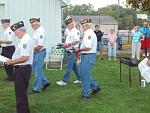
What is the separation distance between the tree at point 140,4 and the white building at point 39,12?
6.63 metres

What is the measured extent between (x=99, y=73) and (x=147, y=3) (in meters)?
10.0

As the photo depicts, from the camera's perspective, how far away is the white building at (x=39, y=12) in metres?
19.3

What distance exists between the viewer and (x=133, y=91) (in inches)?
493

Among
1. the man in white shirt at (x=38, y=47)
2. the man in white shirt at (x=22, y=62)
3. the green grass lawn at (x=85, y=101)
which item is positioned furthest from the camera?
the man in white shirt at (x=38, y=47)

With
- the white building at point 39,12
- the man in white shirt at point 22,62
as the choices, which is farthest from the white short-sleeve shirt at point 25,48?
the white building at point 39,12

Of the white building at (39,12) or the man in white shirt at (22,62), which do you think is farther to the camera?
the white building at (39,12)

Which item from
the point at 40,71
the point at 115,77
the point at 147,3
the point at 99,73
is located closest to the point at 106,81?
the point at 115,77

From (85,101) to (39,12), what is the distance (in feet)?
30.6

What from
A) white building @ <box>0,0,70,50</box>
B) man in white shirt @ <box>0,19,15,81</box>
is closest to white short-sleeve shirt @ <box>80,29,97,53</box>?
man in white shirt @ <box>0,19,15,81</box>

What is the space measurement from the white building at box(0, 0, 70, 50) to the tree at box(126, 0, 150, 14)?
21.7 feet

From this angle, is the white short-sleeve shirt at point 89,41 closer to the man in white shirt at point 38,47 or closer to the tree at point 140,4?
the man in white shirt at point 38,47

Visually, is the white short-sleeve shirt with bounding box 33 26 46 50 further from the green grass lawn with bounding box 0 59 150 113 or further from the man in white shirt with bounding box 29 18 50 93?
the green grass lawn with bounding box 0 59 150 113

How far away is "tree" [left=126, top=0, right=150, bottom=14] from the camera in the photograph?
25.7 m

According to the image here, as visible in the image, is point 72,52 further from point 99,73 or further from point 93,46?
point 99,73
